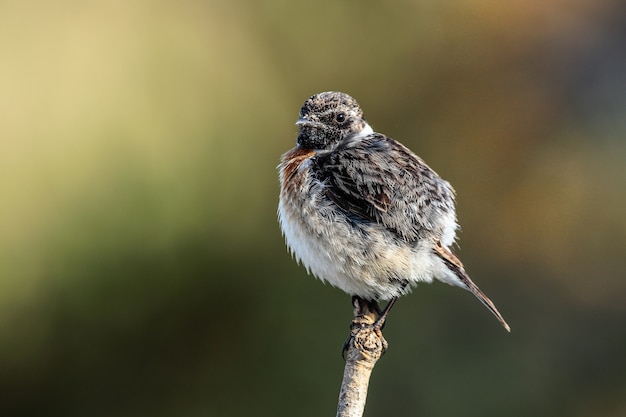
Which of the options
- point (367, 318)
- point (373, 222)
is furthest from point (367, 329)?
point (373, 222)

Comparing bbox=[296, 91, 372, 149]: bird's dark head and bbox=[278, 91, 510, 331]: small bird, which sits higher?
bbox=[296, 91, 372, 149]: bird's dark head

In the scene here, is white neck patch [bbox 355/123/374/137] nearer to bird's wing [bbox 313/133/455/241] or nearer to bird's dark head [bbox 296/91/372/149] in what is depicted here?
bird's dark head [bbox 296/91/372/149]

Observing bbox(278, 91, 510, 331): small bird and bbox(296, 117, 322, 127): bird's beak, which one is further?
bbox(296, 117, 322, 127): bird's beak

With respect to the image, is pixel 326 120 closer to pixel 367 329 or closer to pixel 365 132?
pixel 365 132

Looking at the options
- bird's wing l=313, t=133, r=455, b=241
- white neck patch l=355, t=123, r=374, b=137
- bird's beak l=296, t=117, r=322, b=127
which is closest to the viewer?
bird's wing l=313, t=133, r=455, b=241

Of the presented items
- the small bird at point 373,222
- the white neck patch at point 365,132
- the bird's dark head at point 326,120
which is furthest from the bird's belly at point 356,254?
the white neck patch at point 365,132

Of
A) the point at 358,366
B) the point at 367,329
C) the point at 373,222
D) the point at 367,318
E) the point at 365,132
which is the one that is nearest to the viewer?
the point at 358,366

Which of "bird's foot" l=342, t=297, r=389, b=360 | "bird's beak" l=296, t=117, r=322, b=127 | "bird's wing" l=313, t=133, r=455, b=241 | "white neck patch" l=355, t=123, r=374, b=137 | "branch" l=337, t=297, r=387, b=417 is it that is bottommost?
"branch" l=337, t=297, r=387, b=417

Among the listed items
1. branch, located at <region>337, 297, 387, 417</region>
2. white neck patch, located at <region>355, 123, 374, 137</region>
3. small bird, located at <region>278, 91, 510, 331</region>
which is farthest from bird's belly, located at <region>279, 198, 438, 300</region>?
white neck patch, located at <region>355, 123, 374, 137</region>

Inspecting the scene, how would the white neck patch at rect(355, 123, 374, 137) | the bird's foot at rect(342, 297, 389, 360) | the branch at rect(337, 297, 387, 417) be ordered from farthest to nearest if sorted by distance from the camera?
the white neck patch at rect(355, 123, 374, 137)
the bird's foot at rect(342, 297, 389, 360)
the branch at rect(337, 297, 387, 417)
